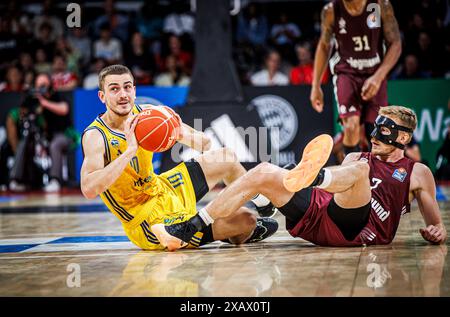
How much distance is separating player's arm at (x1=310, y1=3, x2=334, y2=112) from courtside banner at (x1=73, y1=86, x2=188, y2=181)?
12.2ft

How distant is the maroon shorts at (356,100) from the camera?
653 cm

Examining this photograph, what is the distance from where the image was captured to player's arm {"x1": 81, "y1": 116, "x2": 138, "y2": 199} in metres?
4.21

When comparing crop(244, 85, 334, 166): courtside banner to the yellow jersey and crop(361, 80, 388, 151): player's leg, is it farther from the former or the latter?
the yellow jersey

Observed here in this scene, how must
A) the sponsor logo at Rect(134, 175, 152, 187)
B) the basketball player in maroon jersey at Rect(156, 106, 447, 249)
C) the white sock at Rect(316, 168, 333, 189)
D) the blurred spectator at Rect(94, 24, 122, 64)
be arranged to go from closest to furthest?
the white sock at Rect(316, 168, 333, 189) → the basketball player in maroon jersey at Rect(156, 106, 447, 249) → the sponsor logo at Rect(134, 175, 152, 187) → the blurred spectator at Rect(94, 24, 122, 64)

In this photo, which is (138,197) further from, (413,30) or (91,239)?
(413,30)

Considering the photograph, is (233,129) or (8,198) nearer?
(233,129)

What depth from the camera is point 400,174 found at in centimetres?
436

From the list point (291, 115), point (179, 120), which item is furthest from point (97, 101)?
point (179, 120)

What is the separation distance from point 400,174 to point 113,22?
9.39 metres

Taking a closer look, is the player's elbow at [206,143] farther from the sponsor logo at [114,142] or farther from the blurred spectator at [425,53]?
the blurred spectator at [425,53]

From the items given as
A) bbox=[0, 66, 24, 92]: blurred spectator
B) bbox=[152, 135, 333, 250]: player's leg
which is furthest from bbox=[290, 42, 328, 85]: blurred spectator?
bbox=[152, 135, 333, 250]: player's leg

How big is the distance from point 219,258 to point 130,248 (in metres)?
0.92

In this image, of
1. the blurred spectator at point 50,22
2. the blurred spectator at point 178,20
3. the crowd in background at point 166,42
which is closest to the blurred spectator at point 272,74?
the crowd in background at point 166,42

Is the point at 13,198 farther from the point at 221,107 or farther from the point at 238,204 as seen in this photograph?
the point at 238,204
